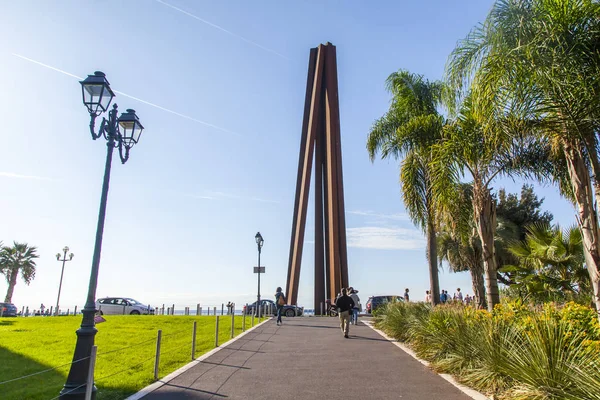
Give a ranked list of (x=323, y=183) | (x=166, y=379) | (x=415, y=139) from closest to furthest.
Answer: (x=166, y=379) < (x=415, y=139) < (x=323, y=183)

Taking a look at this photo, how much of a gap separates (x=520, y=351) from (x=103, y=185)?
693 cm

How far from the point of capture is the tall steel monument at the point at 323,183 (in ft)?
100

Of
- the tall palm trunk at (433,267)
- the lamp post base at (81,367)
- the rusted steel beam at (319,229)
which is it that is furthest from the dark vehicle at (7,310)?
the lamp post base at (81,367)

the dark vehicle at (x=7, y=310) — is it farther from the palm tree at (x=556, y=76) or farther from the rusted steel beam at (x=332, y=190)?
the palm tree at (x=556, y=76)

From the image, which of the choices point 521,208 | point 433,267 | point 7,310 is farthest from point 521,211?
point 7,310

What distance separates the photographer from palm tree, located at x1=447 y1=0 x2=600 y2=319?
685cm

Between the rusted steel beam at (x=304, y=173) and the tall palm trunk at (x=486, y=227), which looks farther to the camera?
the rusted steel beam at (x=304, y=173)

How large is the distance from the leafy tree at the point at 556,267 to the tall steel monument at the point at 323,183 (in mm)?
15339

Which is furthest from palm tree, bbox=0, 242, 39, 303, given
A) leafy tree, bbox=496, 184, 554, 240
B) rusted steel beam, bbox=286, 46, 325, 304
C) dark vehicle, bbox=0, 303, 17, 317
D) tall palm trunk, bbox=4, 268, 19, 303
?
leafy tree, bbox=496, 184, 554, 240

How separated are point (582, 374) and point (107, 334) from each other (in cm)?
1583

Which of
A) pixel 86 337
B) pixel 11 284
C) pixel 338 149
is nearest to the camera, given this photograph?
pixel 86 337

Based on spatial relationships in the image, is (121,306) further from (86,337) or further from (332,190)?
(86,337)

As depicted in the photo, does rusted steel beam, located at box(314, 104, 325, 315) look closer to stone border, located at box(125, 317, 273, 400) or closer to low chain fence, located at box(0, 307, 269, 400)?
low chain fence, located at box(0, 307, 269, 400)

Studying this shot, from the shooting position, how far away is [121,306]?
103ft
